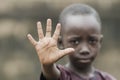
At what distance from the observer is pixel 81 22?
10.3 feet

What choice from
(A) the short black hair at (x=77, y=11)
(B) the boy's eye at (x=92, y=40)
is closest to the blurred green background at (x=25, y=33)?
(A) the short black hair at (x=77, y=11)

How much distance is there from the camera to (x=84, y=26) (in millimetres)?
3109

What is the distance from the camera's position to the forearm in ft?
9.80

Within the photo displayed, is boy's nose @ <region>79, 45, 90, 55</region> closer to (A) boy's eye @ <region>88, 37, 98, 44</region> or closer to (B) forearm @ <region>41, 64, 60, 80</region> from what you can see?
(A) boy's eye @ <region>88, 37, 98, 44</region>

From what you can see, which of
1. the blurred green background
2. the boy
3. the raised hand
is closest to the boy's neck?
the boy

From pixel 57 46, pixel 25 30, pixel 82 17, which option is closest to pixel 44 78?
pixel 57 46

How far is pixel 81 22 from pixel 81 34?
0.08m

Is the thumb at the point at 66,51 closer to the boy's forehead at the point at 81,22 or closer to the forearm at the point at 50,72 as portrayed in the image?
the forearm at the point at 50,72

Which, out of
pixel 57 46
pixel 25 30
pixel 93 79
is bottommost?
pixel 25 30

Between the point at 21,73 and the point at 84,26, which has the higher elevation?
the point at 84,26

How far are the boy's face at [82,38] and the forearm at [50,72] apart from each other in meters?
0.13

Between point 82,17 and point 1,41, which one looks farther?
point 1,41

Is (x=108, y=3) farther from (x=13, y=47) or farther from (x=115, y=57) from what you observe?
(x=13, y=47)

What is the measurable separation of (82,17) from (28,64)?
16.3 feet
